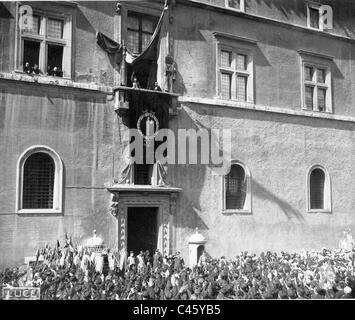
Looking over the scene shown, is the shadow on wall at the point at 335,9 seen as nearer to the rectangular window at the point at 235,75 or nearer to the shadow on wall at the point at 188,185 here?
the rectangular window at the point at 235,75

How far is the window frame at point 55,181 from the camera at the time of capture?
471 inches

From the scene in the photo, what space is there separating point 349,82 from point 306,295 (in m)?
11.7

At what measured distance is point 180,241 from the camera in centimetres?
1425

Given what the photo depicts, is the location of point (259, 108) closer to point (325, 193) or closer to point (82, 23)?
point (325, 193)

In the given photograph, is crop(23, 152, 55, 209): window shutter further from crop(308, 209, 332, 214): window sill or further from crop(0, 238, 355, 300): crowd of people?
crop(308, 209, 332, 214): window sill

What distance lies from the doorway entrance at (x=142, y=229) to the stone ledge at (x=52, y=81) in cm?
355

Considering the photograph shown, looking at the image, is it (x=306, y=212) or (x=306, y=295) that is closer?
(x=306, y=295)

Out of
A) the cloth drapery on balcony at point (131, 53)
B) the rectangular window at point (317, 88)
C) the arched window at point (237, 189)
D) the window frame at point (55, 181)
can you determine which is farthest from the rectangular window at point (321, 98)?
the window frame at point (55, 181)

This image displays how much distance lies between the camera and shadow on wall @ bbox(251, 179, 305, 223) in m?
15.6

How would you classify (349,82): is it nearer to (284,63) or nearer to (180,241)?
(284,63)

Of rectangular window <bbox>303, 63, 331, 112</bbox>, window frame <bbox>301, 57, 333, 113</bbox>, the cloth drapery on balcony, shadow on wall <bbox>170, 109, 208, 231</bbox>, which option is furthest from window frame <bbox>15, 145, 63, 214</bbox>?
rectangular window <bbox>303, 63, 331, 112</bbox>

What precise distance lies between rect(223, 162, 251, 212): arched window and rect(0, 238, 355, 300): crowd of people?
1976mm
